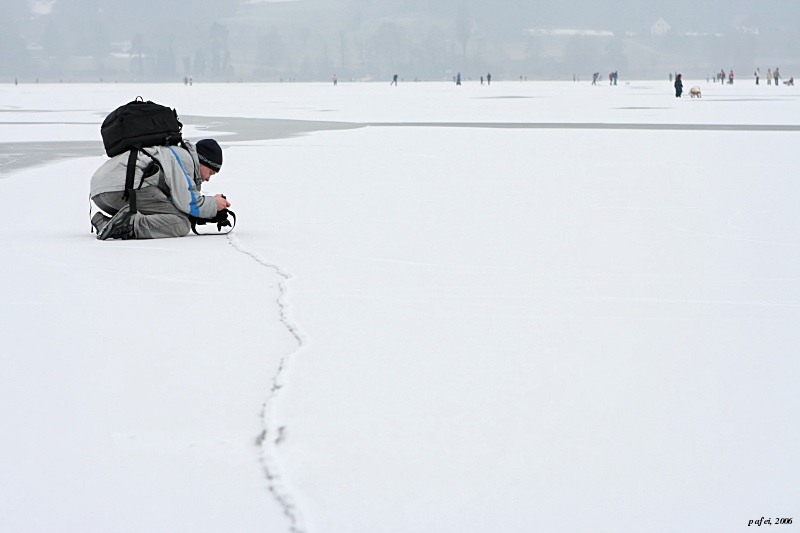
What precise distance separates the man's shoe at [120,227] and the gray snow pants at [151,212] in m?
0.04

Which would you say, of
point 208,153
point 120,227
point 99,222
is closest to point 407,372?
point 208,153

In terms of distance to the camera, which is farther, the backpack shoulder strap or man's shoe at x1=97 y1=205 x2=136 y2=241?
man's shoe at x1=97 y1=205 x2=136 y2=241

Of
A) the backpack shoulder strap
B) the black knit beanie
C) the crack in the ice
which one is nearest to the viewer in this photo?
the crack in the ice

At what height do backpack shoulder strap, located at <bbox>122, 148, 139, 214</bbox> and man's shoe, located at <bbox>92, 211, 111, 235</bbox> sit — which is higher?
backpack shoulder strap, located at <bbox>122, 148, 139, 214</bbox>

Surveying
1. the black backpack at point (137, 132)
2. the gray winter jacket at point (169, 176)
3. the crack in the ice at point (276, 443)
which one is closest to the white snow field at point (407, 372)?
the crack in the ice at point (276, 443)

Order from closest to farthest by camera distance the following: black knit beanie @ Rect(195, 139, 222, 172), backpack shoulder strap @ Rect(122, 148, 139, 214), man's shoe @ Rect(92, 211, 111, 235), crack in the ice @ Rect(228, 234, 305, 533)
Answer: crack in the ice @ Rect(228, 234, 305, 533)
backpack shoulder strap @ Rect(122, 148, 139, 214)
black knit beanie @ Rect(195, 139, 222, 172)
man's shoe @ Rect(92, 211, 111, 235)

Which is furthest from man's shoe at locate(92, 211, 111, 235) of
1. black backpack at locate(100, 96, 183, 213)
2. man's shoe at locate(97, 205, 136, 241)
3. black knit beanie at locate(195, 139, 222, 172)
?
black knit beanie at locate(195, 139, 222, 172)

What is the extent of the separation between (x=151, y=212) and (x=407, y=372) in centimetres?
402

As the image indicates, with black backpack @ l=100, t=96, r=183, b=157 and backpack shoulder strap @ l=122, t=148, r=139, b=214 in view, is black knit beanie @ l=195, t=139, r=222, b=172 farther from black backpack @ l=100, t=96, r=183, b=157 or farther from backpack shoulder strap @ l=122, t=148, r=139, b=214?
Result: backpack shoulder strap @ l=122, t=148, r=139, b=214

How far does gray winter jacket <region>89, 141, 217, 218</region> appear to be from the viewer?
715 cm

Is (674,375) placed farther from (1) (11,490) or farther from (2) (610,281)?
(1) (11,490)

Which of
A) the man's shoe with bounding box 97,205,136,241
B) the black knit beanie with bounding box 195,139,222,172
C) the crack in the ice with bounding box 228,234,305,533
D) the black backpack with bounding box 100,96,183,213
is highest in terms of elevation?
the black backpack with bounding box 100,96,183,213

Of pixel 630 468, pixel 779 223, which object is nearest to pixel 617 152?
pixel 779 223

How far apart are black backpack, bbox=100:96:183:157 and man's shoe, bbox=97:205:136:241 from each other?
1.42 feet
